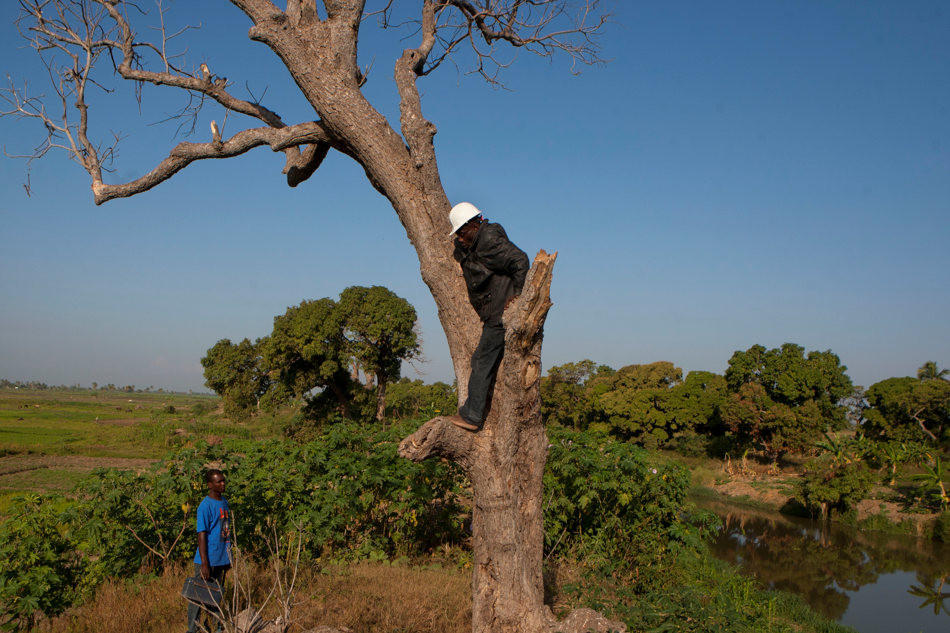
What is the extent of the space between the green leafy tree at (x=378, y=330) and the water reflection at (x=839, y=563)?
18.6 metres

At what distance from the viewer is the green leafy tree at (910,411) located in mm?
25531

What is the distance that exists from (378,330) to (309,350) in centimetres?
383

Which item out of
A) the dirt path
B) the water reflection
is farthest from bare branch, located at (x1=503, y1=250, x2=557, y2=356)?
the dirt path

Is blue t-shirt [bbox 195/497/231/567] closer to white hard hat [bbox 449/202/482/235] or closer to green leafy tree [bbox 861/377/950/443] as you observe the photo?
white hard hat [bbox 449/202/482/235]

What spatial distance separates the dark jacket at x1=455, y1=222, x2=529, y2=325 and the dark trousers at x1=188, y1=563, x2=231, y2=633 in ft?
10.6

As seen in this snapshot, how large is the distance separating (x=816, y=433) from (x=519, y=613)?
26431mm

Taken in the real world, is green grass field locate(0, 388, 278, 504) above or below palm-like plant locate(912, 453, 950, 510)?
below

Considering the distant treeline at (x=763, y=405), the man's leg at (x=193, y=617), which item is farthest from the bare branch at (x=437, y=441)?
the distant treeline at (x=763, y=405)

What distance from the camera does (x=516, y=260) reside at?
3793 mm

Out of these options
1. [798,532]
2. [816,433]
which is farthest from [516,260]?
[816,433]

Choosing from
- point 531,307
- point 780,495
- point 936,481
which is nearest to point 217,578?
point 531,307

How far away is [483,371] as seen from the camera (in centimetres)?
380

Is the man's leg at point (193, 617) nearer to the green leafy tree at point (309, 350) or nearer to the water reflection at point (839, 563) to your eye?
the water reflection at point (839, 563)

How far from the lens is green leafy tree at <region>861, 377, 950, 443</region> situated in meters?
25.5
